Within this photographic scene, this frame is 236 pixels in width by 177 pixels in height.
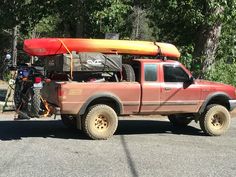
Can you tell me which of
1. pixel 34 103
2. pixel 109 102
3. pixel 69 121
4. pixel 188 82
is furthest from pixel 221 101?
pixel 34 103

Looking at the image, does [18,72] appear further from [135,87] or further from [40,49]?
[135,87]

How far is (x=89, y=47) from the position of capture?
39.2 ft

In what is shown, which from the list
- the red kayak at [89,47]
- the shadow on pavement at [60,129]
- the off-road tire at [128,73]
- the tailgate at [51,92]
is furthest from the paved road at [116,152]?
the red kayak at [89,47]

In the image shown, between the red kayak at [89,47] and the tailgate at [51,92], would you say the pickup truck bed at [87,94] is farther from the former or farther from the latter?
the red kayak at [89,47]

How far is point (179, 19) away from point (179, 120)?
279 inches

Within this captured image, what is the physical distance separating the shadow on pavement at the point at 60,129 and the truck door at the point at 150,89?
1.02 m

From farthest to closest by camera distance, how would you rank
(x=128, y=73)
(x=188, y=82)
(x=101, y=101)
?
(x=188, y=82)
(x=128, y=73)
(x=101, y=101)

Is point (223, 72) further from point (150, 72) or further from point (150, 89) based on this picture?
point (150, 89)

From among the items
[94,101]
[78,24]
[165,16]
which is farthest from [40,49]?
[165,16]

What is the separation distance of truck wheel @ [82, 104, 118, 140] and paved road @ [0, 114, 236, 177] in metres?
0.22

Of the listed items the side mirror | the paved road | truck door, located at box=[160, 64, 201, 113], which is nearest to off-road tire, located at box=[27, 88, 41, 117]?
the paved road

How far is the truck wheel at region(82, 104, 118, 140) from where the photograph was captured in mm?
11266

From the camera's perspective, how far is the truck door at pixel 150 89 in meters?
11.8

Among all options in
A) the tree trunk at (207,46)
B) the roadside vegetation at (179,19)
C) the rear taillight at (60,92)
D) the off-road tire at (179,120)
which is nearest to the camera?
the rear taillight at (60,92)
